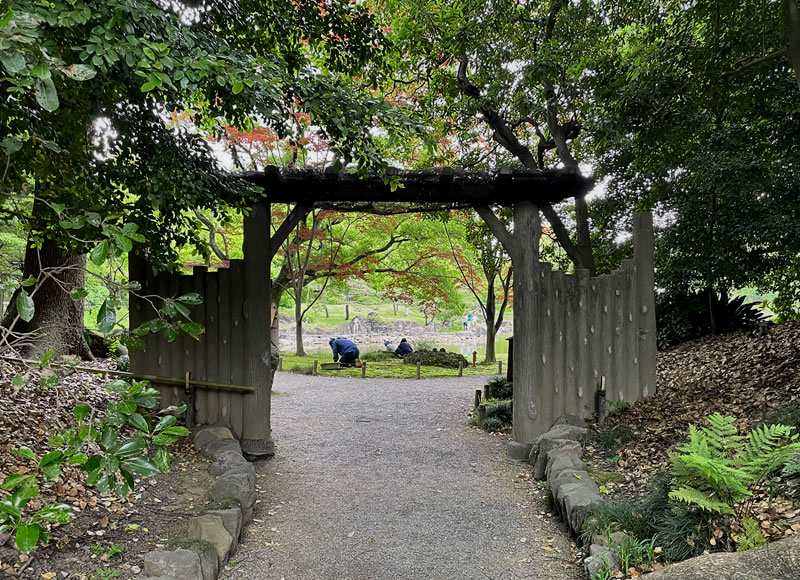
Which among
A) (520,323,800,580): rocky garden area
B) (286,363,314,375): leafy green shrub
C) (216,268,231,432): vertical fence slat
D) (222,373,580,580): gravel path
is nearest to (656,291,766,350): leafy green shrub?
(520,323,800,580): rocky garden area

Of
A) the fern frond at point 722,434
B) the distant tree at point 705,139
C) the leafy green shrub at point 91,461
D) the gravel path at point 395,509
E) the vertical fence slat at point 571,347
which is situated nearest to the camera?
the leafy green shrub at point 91,461

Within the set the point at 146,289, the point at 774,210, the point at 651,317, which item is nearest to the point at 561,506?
the point at 651,317

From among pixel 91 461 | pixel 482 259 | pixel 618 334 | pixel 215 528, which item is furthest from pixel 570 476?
pixel 482 259

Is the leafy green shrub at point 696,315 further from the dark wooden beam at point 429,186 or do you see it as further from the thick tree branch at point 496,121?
the dark wooden beam at point 429,186

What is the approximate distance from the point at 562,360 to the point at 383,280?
10.1 m

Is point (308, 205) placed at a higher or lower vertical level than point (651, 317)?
higher

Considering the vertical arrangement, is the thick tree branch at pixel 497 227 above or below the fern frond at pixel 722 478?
above

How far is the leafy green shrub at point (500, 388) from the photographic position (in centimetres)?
822

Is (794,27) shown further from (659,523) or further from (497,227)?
(659,523)

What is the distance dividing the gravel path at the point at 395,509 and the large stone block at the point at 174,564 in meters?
0.40

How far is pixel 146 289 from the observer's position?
5.27m

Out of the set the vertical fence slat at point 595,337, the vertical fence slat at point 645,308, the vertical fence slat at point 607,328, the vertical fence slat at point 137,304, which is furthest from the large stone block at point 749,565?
the vertical fence slat at point 137,304

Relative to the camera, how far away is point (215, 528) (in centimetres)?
326

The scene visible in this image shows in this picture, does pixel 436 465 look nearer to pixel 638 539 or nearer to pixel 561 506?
pixel 561 506
